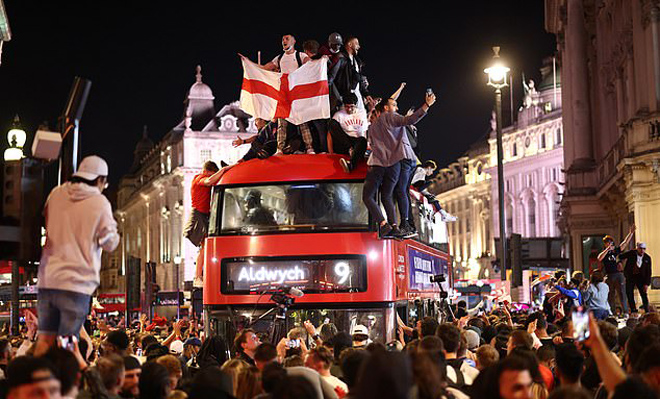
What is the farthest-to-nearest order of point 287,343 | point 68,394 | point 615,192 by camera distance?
point 615,192 → point 287,343 → point 68,394

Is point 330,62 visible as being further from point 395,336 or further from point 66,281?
point 66,281

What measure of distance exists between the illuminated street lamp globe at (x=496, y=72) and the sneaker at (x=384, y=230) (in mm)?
12256

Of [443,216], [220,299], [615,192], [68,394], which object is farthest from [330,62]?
[615,192]

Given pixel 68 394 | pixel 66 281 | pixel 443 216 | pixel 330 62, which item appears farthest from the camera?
pixel 443 216

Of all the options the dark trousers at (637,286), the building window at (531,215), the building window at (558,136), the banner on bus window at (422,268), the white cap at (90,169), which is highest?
the building window at (558,136)

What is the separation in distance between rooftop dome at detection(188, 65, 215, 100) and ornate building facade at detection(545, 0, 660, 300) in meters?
60.7

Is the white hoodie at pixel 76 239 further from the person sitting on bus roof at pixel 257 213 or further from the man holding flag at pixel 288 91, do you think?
the man holding flag at pixel 288 91

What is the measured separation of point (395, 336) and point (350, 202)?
209cm

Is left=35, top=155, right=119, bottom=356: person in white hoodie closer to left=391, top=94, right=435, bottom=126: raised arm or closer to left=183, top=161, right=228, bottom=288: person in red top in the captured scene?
left=391, top=94, right=435, bottom=126: raised arm

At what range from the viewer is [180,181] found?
108 metres

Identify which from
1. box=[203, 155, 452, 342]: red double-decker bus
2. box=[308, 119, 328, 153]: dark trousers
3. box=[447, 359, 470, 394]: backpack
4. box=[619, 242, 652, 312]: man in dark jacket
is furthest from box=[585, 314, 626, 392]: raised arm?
box=[619, 242, 652, 312]: man in dark jacket

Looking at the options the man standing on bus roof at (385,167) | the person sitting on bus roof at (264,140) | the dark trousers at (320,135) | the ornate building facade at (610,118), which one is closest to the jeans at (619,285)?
the dark trousers at (320,135)

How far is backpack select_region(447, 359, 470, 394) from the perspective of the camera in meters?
7.73

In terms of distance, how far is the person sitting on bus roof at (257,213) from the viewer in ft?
52.5
